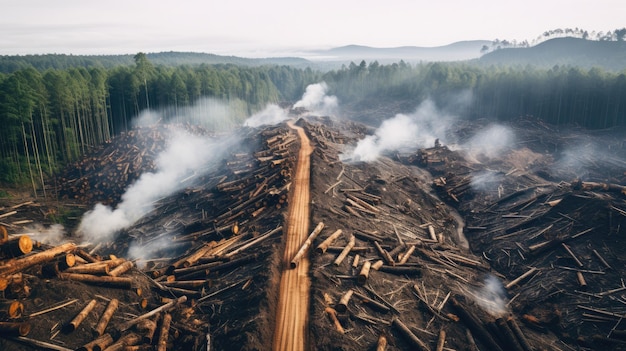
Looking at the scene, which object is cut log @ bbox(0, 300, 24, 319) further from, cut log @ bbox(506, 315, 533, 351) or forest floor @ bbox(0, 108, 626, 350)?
cut log @ bbox(506, 315, 533, 351)

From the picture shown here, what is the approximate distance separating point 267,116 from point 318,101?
39.9 metres

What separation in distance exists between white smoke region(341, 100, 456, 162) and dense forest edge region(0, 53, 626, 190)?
18.7 feet

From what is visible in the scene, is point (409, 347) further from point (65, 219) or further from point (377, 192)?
point (65, 219)

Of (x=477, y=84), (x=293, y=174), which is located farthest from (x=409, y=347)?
(x=477, y=84)

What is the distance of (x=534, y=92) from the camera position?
7344 centimetres

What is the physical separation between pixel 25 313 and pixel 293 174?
22.7m

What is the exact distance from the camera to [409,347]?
14469 millimetres

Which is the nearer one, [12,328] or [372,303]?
[12,328]

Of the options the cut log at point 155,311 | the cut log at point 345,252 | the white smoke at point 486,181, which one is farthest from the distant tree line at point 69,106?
the white smoke at point 486,181

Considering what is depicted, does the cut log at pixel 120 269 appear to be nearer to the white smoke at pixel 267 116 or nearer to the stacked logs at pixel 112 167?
the stacked logs at pixel 112 167

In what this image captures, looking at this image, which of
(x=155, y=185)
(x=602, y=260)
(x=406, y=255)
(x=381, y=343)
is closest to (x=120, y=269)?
(x=381, y=343)

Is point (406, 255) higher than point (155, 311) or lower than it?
lower

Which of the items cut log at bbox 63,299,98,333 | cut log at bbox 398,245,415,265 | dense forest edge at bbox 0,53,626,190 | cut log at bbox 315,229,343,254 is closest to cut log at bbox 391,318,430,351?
cut log at bbox 398,245,415,265

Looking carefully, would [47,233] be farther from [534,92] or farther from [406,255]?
[534,92]
